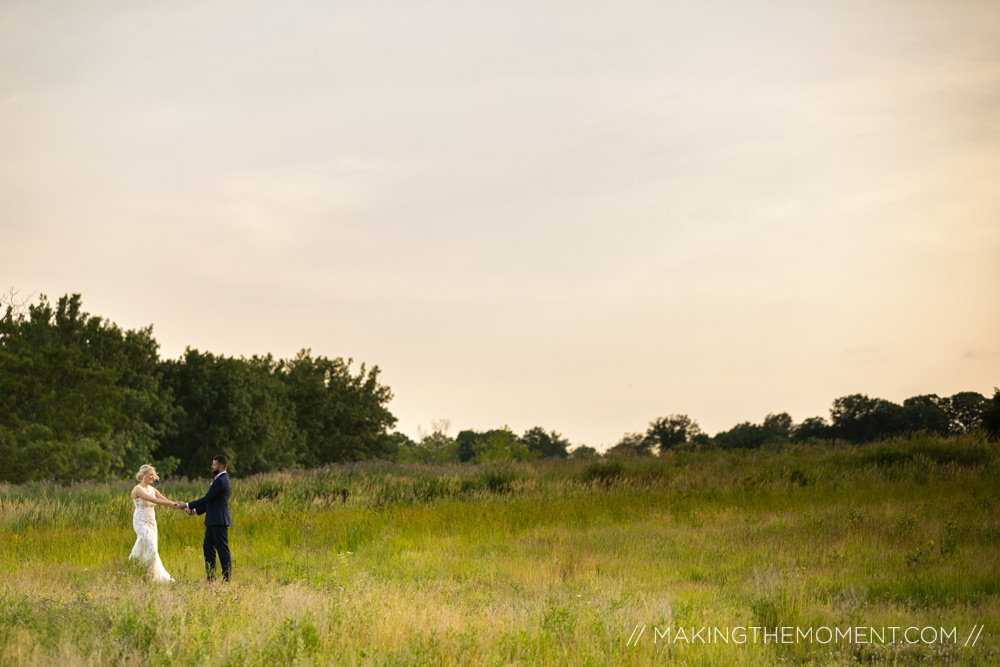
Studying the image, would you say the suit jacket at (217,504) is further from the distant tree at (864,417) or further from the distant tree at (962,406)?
the distant tree at (962,406)

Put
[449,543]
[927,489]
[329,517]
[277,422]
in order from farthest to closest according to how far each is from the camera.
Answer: [277,422]
[927,489]
[329,517]
[449,543]

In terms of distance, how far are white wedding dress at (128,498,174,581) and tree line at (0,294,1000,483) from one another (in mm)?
19521

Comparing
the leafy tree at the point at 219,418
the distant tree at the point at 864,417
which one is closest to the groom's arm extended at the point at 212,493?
the leafy tree at the point at 219,418

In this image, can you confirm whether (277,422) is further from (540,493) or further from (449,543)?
(449,543)

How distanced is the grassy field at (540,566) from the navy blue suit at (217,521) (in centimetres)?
74

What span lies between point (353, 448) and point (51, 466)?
29.5 metres

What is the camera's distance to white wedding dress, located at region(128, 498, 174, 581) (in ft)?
41.7

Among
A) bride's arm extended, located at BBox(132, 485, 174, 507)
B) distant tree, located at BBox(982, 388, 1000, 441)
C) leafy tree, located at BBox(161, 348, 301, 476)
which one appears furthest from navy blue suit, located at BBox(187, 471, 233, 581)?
leafy tree, located at BBox(161, 348, 301, 476)

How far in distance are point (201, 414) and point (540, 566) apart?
45784mm

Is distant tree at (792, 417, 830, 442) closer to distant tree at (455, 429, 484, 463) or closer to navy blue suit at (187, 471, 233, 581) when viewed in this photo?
distant tree at (455, 429, 484, 463)

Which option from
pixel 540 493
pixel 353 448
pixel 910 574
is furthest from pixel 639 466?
pixel 353 448

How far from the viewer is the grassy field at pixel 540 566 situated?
25.5 feet

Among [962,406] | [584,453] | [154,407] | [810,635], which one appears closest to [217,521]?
[810,635]

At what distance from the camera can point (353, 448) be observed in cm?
6581
